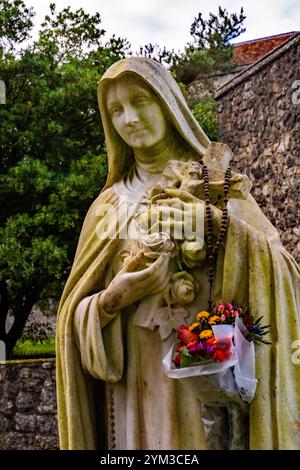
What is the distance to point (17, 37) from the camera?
56.2ft

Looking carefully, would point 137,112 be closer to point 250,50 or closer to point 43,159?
point 43,159

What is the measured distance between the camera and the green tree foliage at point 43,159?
49.2 ft

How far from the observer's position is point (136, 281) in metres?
3.39

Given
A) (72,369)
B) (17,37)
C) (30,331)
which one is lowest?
(30,331)

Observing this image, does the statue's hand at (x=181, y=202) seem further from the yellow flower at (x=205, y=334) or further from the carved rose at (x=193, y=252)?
the yellow flower at (x=205, y=334)

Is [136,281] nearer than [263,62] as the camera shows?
Yes

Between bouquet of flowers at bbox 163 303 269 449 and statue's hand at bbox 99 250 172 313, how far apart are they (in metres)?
0.25

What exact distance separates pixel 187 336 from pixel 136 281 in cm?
37

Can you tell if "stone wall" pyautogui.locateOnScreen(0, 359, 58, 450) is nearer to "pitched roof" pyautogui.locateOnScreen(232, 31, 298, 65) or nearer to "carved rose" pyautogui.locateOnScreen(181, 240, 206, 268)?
"carved rose" pyautogui.locateOnScreen(181, 240, 206, 268)

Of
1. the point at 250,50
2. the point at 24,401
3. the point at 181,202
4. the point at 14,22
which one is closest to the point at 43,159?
the point at 14,22

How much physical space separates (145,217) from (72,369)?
731 millimetres

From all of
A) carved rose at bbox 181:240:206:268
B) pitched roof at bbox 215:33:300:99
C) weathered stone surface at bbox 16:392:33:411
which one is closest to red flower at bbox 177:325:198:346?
carved rose at bbox 181:240:206:268

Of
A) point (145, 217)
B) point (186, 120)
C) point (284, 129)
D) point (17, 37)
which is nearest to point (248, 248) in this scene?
point (145, 217)

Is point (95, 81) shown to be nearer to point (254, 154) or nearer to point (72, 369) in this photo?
point (254, 154)
